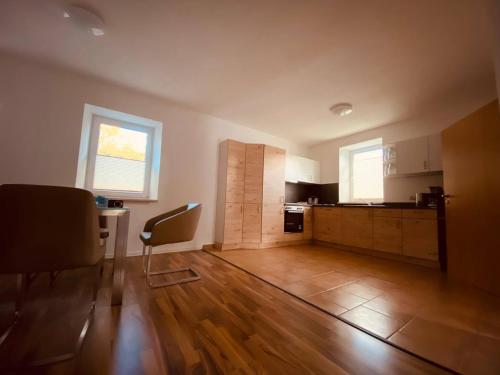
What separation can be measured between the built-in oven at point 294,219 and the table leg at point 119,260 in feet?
10.1

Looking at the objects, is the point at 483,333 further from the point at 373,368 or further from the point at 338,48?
the point at 338,48

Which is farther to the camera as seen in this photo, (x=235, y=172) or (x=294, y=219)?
(x=294, y=219)

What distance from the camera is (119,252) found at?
1.57 meters

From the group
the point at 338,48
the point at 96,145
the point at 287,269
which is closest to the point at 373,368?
the point at 287,269

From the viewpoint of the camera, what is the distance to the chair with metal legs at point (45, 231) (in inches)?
38.1

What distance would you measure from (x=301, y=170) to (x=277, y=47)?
307 centimetres

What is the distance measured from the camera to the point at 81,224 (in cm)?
110

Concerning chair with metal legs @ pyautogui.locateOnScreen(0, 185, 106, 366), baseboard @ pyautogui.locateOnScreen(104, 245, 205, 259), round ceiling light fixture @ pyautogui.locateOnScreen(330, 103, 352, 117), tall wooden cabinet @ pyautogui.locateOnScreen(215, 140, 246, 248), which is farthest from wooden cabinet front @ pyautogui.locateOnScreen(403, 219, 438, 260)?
chair with metal legs @ pyautogui.locateOnScreen(0, 185, 106, 366)

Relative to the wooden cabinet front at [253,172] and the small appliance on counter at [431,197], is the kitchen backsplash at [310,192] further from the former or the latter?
the small appliance on counter at [431,197]

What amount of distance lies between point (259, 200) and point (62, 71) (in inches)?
133

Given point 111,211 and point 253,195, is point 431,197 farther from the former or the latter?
point 111,211

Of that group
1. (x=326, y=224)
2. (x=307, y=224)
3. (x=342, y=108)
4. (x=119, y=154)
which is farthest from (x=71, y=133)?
(x=326, y=224)

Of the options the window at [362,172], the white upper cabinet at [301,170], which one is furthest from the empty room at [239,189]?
the white upper cabinet at [301,170]

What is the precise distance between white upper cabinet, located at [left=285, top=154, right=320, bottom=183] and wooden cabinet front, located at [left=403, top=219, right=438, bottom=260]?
2.21 meters
